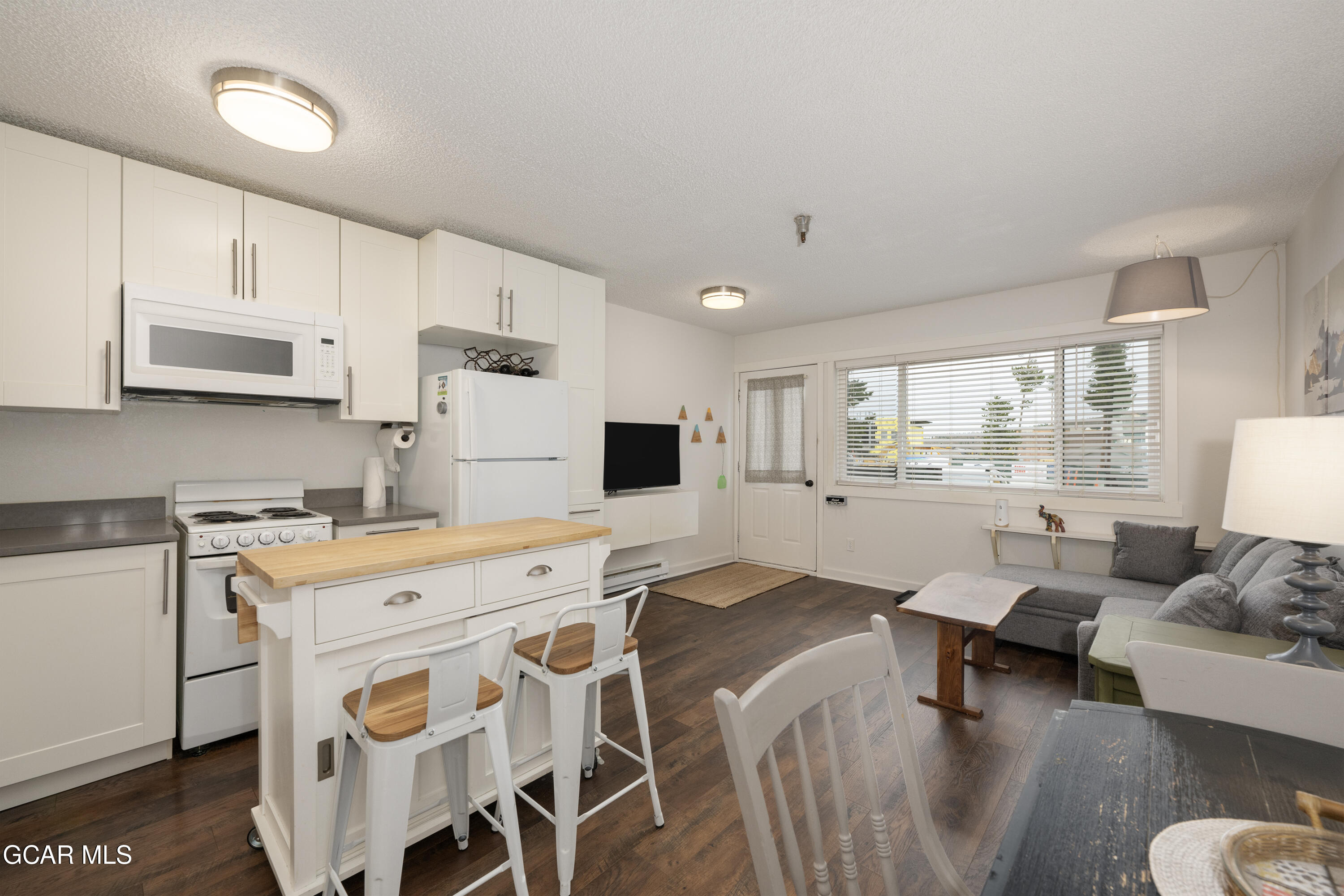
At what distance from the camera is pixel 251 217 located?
2.70m

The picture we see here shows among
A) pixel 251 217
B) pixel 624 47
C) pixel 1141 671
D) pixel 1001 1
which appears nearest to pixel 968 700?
pixel 1141 671

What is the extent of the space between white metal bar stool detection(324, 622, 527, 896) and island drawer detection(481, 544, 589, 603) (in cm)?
28

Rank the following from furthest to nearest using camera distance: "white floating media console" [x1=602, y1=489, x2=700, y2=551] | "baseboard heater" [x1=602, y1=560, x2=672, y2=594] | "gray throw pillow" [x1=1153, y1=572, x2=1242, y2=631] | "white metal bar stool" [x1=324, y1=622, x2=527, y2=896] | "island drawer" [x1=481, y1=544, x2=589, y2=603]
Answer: "baseboard heater" [x1=602, y1=560, x2=672, y2=594] < "white floating media console" [x1=602, y1=489, x2=700, y2=551] < "gray throw pillow" [x1=1153, y1=572, x2=1242, y2=631] < "island drawer" [x1=481, y1=544, x2=589, y2=603] < "white metal bar stool" [x1=324, y1=622, x2=527, y2=896]

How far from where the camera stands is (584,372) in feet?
13.0

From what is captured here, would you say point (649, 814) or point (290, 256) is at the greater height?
point (290, 256)

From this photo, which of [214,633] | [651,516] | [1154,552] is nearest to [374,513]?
[214,633]

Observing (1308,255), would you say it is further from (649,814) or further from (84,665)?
(84,665)

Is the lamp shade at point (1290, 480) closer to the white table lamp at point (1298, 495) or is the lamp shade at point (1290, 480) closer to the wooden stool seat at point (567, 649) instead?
the white table lamp at point (1298, 495)

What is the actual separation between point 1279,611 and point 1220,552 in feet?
5.13

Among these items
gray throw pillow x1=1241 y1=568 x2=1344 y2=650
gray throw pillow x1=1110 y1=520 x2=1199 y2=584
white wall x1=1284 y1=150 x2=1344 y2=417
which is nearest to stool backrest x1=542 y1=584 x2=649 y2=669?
gray throw pillow x1=1241 y1=568 x2=1344 y2=650

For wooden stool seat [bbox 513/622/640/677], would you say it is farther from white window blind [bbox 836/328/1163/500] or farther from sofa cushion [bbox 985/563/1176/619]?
white window blind [bbox 836/328/1163/500]

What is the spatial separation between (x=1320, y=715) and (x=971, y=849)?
3.56ft

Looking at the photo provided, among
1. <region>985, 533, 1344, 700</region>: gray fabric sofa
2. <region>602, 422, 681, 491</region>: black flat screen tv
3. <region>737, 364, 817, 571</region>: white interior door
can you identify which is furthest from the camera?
<region>737, 364, 817, 571</region>: white interior door

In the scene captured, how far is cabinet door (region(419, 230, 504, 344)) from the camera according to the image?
3.17 meters
